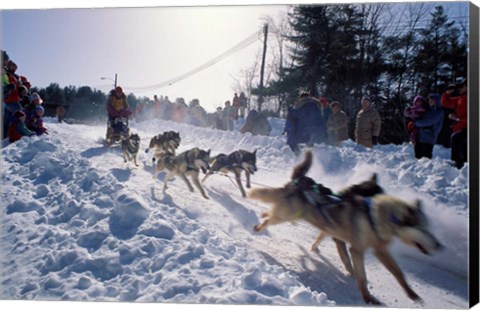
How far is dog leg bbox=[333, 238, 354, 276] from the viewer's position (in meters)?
3.43

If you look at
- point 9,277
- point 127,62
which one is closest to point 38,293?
point 9,277

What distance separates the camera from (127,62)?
13.8 feet

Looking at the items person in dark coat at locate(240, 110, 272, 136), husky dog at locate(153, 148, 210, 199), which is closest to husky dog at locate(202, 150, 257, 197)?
husky dog at locate(153, 148, 210, 199)

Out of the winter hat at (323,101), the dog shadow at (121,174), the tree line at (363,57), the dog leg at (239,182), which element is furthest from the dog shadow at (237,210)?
the winter hat at (323,101)

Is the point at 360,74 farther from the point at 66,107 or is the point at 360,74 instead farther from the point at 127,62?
the point at 66,107

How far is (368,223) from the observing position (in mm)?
3242

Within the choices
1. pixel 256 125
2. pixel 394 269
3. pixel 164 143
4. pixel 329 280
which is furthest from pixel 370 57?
pixel 164 143

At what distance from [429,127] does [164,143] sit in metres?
3.19

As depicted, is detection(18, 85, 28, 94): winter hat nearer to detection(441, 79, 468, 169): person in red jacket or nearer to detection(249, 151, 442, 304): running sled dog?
detection(249, 151, 442, 304): running sled dog

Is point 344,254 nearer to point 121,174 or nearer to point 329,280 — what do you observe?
point 329,280

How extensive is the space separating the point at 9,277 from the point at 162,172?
2.04 meters

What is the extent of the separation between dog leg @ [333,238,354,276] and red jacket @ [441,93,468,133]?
4.92 feet

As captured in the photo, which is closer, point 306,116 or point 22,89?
point 306,116

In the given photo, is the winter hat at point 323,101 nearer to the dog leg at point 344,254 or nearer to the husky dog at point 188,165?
the husky dog at point 188,165
